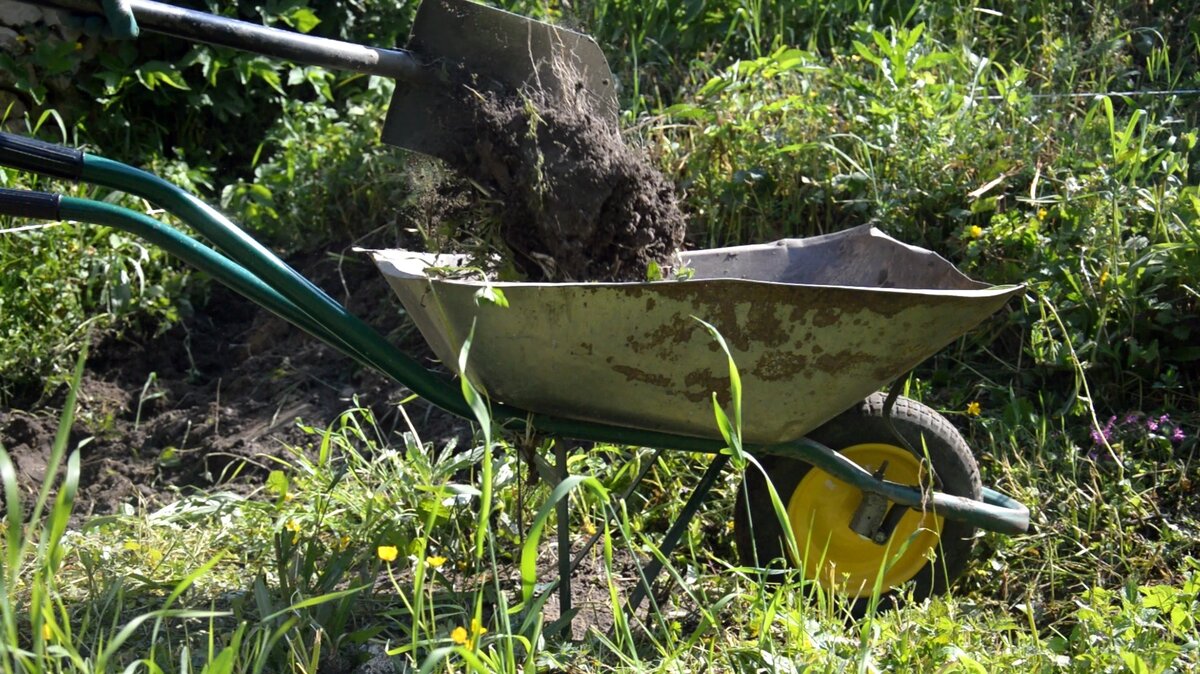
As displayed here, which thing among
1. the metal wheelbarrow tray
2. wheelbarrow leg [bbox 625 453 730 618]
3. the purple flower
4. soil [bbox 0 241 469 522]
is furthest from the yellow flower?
the purple flower

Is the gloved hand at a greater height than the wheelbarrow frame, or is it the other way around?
the gloved hand

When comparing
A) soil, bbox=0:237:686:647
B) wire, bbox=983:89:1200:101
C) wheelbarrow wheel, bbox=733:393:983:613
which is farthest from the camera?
wire, bbox=983:89:1200:101

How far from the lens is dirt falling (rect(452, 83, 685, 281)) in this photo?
230 centimetres

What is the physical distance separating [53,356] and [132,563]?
119cm

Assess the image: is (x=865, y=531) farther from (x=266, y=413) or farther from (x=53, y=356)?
(x=53, y=356)

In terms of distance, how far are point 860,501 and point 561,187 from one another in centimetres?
95

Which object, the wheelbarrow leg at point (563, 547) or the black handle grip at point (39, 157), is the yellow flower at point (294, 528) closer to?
the wheelbarrow leg at point (563, 547)

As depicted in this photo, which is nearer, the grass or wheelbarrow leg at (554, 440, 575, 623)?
the grass

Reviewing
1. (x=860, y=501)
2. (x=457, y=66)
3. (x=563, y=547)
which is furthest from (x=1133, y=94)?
(x=563, y=547)

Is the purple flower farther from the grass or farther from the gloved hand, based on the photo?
the gloved hand

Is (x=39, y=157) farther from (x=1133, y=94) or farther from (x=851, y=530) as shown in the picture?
(x=1133, y=94)

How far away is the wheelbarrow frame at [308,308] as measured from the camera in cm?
206

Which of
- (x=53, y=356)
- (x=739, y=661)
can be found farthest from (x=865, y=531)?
(x=53, y=356)

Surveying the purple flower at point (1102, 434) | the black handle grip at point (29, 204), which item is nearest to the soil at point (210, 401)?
the black handle grip at point (29, 204)
